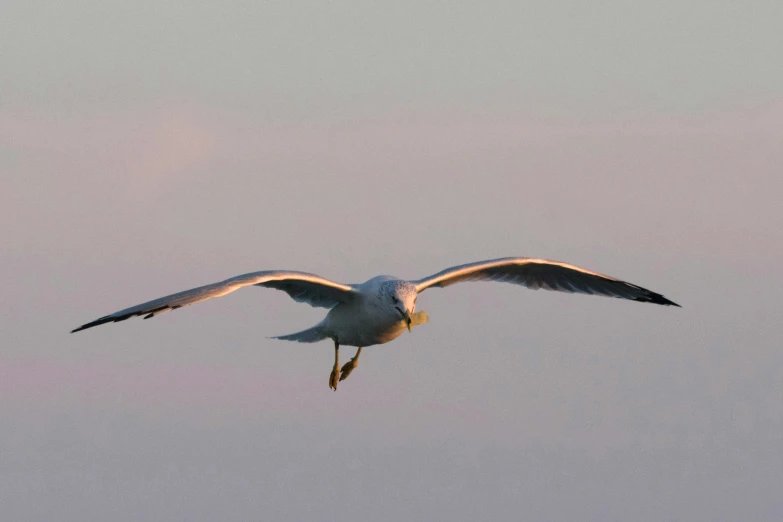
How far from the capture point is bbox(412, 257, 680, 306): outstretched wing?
20344 millimetres

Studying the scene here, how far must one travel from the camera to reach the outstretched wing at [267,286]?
16.3m

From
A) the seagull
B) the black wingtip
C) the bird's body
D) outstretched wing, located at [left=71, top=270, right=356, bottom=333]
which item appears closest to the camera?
outstretched wing, located at [left=71, top=270, right=356, bottom=333]

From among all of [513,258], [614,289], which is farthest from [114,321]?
[614,289]

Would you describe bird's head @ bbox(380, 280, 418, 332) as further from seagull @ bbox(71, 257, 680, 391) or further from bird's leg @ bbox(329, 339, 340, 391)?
bird's leg @ bbox(329, 339, 340, 391)

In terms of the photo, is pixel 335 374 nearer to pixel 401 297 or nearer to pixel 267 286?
pixel 267 286

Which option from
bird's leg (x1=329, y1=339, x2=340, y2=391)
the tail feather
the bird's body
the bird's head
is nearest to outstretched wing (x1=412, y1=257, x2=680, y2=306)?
the bird's body

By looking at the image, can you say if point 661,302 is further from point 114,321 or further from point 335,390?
point 114,321

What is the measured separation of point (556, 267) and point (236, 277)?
6290mm

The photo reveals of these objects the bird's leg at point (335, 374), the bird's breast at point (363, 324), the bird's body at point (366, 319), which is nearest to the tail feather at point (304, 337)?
the bird's leg at point (335, 374)

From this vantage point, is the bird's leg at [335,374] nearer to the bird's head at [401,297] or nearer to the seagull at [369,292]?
the seagull at [369,292]

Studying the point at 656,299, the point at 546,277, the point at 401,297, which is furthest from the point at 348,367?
the point at 656,299

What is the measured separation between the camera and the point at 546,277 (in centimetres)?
2194

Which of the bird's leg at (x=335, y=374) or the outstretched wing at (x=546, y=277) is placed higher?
the outstretched wing at (x=546, y=277)

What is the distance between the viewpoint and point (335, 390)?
20.3 metres
